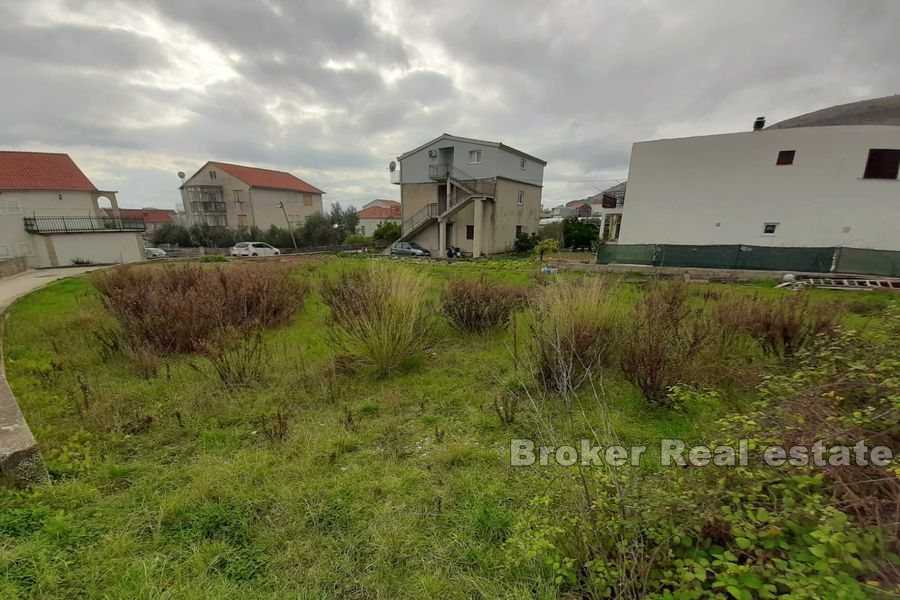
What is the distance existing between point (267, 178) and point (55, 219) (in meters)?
24.3

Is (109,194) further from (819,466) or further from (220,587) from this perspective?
(819,466)

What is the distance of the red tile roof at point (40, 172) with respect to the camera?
24.1 metres

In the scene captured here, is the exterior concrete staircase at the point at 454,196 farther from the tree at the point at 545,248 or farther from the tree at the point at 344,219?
the tree at the point at 344,219

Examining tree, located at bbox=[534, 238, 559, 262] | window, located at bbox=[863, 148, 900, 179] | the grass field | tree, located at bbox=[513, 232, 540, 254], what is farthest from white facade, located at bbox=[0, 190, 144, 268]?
window, located at bbox=[863, 148, 900, 179]

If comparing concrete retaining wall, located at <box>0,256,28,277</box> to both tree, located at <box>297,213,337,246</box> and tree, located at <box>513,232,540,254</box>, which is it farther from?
tree, located at <box>513,232,540,254</box>

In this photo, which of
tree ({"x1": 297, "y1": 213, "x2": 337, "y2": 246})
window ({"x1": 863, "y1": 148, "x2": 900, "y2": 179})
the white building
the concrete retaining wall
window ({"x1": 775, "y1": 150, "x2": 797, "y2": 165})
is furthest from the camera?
tree ({"x1": 297, "y1": 213, "x2": 337, "y2": 246})

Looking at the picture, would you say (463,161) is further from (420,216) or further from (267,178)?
(267,178)

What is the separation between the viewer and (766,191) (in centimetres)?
1562

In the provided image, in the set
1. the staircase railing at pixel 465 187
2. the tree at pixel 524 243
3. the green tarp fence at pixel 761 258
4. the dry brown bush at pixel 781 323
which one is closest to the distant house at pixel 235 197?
the staircase railing at pixel 465 187

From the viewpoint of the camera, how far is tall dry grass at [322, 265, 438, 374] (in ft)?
14.4

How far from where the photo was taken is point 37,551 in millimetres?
1758

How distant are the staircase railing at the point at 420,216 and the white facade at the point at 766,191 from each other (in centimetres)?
1408

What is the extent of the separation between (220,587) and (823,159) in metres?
22.9

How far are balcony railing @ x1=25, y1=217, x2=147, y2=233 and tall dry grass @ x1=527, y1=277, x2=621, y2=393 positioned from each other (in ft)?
101
